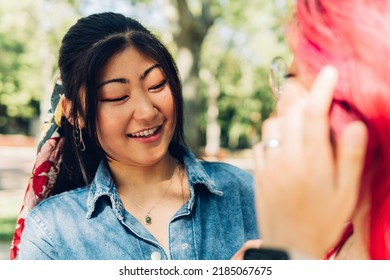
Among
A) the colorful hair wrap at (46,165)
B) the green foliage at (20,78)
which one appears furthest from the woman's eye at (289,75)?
the green foliage at (20,78)

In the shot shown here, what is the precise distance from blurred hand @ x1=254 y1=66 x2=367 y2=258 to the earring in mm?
760

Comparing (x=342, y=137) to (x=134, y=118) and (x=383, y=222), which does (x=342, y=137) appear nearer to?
(x=383, y=222)

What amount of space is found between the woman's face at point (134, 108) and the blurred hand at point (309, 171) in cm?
58

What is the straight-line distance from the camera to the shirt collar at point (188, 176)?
1361 millimetres

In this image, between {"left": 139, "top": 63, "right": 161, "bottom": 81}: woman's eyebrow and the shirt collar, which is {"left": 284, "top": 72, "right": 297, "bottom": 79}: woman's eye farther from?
the shirt collar

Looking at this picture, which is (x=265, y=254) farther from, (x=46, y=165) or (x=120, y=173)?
(x=46, y=165)

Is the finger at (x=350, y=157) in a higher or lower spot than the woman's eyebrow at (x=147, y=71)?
lower

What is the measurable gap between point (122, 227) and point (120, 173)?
0.54 feet

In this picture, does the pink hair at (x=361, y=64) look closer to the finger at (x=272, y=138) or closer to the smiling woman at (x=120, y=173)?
the finger at (x=272, y=138)

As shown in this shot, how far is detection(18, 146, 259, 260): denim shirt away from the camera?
1318 mm

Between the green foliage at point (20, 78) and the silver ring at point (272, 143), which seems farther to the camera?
the green foliage at point (20, 78)

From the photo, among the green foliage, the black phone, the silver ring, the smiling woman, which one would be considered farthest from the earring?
the green foliage

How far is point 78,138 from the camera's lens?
145 centimetres

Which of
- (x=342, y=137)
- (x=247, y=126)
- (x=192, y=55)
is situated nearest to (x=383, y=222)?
(x=342, y=137)
